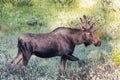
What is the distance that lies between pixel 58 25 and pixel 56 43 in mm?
4518

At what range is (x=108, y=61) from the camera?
57.4 feet

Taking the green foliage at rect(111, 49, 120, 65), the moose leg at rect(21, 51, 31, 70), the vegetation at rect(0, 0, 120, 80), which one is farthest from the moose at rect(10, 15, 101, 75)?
the green foliage at rect(111, 49, 120, 65)

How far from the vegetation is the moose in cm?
40

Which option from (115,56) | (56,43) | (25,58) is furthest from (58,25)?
(25,58)

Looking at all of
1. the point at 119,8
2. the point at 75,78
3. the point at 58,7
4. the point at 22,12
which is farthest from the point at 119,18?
the point at 75,78

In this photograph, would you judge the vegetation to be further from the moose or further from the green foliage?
the moose

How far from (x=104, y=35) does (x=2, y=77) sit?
5519 millimetres

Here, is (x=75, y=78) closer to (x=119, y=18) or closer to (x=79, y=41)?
(x=79, y=41)

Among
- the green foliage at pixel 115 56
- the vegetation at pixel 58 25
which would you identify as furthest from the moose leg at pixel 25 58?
the green foliage at pixel 115 56

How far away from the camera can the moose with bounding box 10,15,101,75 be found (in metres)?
16.0

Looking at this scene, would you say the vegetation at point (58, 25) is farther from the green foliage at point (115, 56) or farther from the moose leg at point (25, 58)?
the moose leg at point (25, 58)

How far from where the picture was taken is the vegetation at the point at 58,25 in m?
16.2

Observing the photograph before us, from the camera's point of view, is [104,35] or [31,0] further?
[31,0]

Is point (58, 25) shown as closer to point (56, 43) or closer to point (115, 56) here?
point (115, 56)
